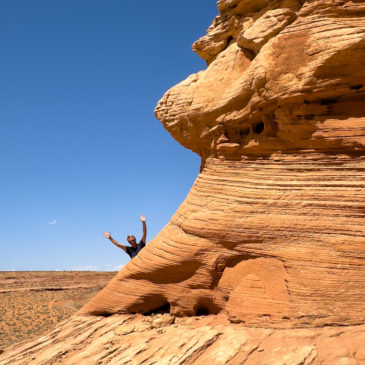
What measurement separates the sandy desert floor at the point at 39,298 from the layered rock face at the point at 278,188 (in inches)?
477

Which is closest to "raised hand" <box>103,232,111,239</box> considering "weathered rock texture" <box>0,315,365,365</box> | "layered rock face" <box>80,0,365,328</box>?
"weathered rock texture" <box>0,315,365,365</box>

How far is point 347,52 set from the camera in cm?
611

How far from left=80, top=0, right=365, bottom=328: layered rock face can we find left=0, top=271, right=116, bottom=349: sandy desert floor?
12.1 m

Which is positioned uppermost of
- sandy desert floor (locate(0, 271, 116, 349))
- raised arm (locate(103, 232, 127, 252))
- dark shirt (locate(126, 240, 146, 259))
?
raised arm (locate(103, 232, 127, 252))

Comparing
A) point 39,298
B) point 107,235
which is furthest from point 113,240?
point 39,298

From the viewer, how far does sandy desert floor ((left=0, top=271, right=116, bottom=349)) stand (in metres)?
18.4

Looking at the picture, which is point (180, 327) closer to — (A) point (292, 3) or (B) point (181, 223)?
(B) point (181, 223)

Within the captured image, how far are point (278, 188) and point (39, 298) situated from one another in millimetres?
21963

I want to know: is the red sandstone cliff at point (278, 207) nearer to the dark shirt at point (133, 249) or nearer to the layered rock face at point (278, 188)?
the layered rock face at point (278, 188)

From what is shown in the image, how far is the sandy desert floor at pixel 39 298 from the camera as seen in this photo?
18377 mm

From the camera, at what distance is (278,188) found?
22.1ft

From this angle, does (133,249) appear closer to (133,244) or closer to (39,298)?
(133,244)

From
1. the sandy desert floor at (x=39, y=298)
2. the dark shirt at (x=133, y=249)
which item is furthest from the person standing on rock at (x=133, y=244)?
the sandy desert floor at (x=39, y=298)

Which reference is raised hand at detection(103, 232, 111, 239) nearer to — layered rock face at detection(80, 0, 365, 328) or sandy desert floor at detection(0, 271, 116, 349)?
layered rock face at detection(80, 0, 365, 328)
